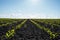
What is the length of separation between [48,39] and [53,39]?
0.57 metres

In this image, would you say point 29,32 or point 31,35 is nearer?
point 31,35

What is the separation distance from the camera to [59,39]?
14.2 meters

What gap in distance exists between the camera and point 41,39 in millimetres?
14242

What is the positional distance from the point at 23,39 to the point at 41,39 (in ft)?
7.01

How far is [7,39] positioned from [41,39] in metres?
3.98

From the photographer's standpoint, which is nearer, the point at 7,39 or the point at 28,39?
the point at 7,39

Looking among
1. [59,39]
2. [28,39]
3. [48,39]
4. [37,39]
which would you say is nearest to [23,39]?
[28,39]

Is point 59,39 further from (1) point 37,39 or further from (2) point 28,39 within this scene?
(2) point 28,39

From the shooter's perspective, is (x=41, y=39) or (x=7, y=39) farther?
(x=41, y=39)

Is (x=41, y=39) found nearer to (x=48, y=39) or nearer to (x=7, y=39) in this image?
(x=48, y=39)

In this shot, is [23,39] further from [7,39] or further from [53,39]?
[53,39]

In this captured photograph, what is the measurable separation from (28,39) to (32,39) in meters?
0.48

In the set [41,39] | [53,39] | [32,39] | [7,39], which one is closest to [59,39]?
[53,39]

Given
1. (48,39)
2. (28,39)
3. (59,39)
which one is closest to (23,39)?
(28,39)
